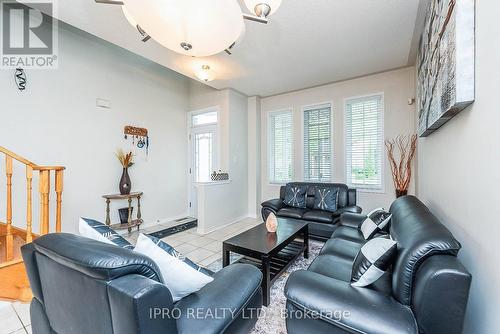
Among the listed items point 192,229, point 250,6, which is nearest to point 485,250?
point 250,6

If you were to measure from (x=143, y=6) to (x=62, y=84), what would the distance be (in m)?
2.91

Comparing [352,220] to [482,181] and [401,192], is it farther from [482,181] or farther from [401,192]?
[482,181]

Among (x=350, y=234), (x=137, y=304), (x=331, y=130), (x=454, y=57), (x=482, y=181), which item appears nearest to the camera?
(x=137, y=304)

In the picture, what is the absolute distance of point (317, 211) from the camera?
3416mm

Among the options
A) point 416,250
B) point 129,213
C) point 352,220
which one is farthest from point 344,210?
point 129,213

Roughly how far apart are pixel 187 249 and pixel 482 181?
3.06 m

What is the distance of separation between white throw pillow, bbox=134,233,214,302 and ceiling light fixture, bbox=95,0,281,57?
117 centimetres

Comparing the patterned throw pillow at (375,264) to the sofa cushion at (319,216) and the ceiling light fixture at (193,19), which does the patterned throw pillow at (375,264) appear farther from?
the sofa cushion at (319,216)

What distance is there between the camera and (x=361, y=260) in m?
1.32

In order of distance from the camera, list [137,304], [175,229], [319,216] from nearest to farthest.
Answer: [137,304]
[319,216]
[175,229]

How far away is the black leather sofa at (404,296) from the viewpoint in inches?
35.4

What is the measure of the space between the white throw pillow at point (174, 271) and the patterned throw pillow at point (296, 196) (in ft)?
9.30

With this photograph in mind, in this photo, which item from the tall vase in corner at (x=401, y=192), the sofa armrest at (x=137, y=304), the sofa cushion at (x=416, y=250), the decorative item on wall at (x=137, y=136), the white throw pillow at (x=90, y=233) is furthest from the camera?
the decorative item on wall at (x=137, y=136)

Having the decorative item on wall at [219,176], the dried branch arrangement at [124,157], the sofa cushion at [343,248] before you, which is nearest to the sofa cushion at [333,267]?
the sofa cushion at [343,248]
